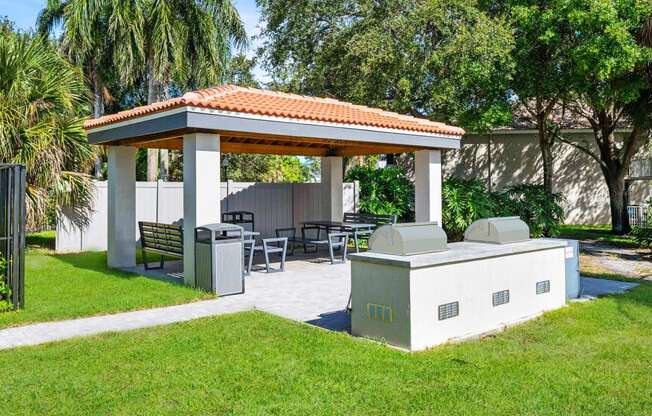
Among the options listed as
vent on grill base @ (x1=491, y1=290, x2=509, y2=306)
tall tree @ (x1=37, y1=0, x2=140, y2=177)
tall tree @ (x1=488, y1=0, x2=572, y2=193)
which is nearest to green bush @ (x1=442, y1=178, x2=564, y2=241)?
tall tree @ (x1=488, y1=0, x2=572, y2=193)

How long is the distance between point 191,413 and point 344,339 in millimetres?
2105

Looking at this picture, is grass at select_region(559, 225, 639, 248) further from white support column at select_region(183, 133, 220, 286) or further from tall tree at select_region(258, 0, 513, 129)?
white support column at select_region(183, 133, 220, 286)

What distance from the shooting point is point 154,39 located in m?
19.2

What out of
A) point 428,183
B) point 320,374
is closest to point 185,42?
point 428,183

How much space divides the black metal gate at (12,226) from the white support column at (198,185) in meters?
2.44

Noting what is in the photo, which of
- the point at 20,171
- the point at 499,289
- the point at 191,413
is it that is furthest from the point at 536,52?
the point at 191,413

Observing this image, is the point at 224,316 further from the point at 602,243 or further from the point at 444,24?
the point at 602,243

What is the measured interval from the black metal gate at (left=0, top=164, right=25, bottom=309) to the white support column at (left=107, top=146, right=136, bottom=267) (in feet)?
13.4

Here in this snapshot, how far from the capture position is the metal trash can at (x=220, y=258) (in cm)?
818

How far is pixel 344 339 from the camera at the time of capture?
18.4 ft

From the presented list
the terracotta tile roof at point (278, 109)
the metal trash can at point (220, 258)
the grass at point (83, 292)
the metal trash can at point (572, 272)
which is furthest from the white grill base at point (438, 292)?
the terracotta tile roof at point (278, 109)

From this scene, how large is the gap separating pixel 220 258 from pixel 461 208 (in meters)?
8.51

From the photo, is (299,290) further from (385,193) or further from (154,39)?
(154,39)

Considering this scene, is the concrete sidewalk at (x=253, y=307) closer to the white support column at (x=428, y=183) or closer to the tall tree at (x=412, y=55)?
the white support column at (x=428, y=183)
